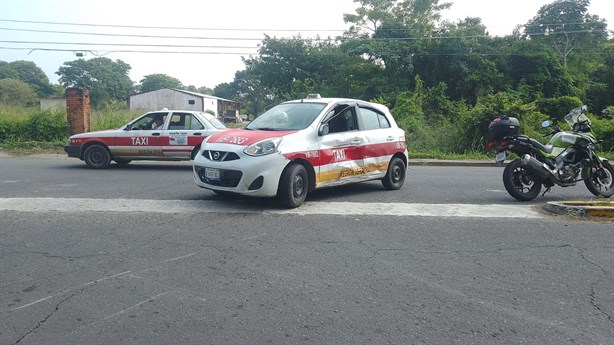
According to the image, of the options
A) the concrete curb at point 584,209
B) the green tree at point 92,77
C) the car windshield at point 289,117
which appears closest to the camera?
the concrete curb at point 584,209

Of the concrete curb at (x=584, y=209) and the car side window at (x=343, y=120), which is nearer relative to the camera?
the concrete curb at (x=584, y=209)

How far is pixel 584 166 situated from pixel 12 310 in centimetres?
808

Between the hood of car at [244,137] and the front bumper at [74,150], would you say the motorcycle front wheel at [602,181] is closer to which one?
the hood of car at [244,137]

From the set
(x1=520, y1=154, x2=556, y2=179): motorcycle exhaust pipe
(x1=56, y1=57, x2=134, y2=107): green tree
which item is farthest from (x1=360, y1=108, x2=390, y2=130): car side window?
(x1=56, y1=57, x2=134, y2=107): green tree

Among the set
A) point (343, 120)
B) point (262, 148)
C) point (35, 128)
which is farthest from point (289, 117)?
point (35, 128)

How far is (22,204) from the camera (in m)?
7.67

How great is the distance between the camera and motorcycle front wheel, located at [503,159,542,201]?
811 centimetres

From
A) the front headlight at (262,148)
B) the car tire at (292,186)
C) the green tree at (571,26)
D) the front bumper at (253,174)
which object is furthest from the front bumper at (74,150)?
the green tree at (571,26)

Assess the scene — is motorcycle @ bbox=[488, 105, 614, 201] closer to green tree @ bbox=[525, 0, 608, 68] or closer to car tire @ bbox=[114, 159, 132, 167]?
car tire @ bbox=[114, 159, 132, 167]

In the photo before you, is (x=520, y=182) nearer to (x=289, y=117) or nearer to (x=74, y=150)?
(x=289, y=117)

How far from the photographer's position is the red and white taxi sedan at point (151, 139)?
1318cm

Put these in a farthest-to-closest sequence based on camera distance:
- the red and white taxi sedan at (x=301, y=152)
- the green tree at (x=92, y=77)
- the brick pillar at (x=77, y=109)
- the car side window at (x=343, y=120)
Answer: the green tree at (x=92, y=77)
the brick pillar at (x=77, y=109)
the car side window at (x=343, y=120)
the red and white taxi sedan at (x=301, y=152)

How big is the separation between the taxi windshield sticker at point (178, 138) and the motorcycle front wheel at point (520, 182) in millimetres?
7961

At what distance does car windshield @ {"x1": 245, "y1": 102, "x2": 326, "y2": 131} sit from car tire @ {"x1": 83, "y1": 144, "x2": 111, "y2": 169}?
262 inches
